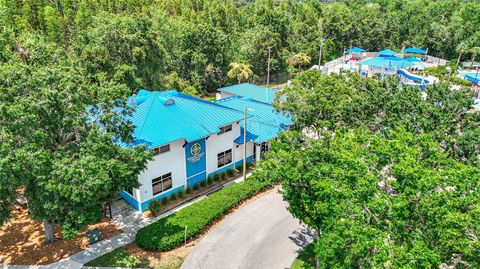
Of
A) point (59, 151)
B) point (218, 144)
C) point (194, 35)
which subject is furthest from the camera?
point (194, 35)

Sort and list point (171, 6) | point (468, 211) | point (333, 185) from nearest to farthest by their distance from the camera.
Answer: point (468, 211)
point (333, 185)
point (171, 6)

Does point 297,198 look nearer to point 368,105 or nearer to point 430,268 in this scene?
point 430,268

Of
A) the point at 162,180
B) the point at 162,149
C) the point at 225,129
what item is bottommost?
the point at 162,180

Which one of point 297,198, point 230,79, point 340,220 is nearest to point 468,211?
point 340,220

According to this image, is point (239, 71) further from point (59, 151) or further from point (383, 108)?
point (59, 151)

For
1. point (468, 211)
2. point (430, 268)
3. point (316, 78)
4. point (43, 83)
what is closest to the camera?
point (430, 268)

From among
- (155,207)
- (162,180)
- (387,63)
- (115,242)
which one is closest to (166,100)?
(162,180)
